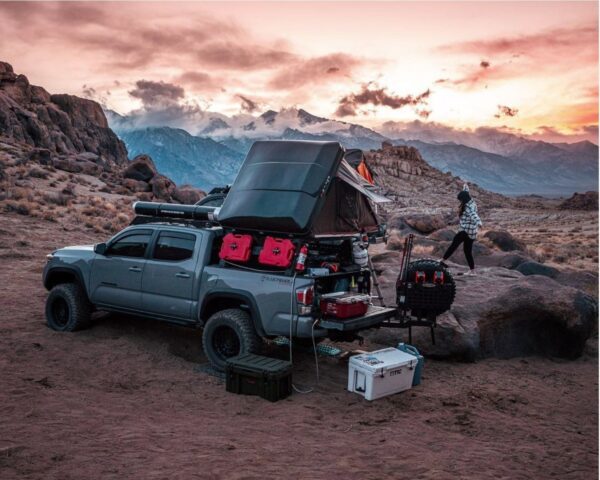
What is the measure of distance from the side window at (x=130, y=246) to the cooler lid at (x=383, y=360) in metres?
3.78

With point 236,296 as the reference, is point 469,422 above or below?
below

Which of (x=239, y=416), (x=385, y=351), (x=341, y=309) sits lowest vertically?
(x=239, y=416)

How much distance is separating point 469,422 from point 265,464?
282 centimetres

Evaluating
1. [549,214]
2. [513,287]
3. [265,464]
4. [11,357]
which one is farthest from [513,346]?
[549,214]

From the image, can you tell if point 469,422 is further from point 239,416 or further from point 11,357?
point 11,357

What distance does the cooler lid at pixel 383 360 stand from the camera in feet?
24.0

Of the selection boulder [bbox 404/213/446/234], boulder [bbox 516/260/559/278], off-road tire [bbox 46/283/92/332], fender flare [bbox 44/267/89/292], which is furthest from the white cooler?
boulder [bbox 404/213/446/234]

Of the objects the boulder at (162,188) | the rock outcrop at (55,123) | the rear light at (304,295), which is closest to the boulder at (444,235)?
the rear light at (304,295)

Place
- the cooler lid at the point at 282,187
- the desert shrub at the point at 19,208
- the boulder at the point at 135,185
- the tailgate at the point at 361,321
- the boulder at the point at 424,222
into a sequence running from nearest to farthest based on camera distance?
the tailgate at the point at 361,321, the cooler lid at the point at 282,187, the desert shrub at the point at 19,208, the boulder at the point at 424,222, the boulder at the point at 135,185

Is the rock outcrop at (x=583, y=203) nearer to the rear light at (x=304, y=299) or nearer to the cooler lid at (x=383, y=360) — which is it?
the cooler lid at (x=383, y=360)

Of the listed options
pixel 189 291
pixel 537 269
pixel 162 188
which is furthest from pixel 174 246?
pixel 162 188

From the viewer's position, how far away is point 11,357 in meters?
8.02

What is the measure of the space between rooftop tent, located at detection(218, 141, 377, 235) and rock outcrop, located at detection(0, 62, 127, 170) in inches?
1584

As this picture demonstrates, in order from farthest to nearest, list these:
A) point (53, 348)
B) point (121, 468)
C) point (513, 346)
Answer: point (513, 346) → point (53, 348) → point (121, 468)
